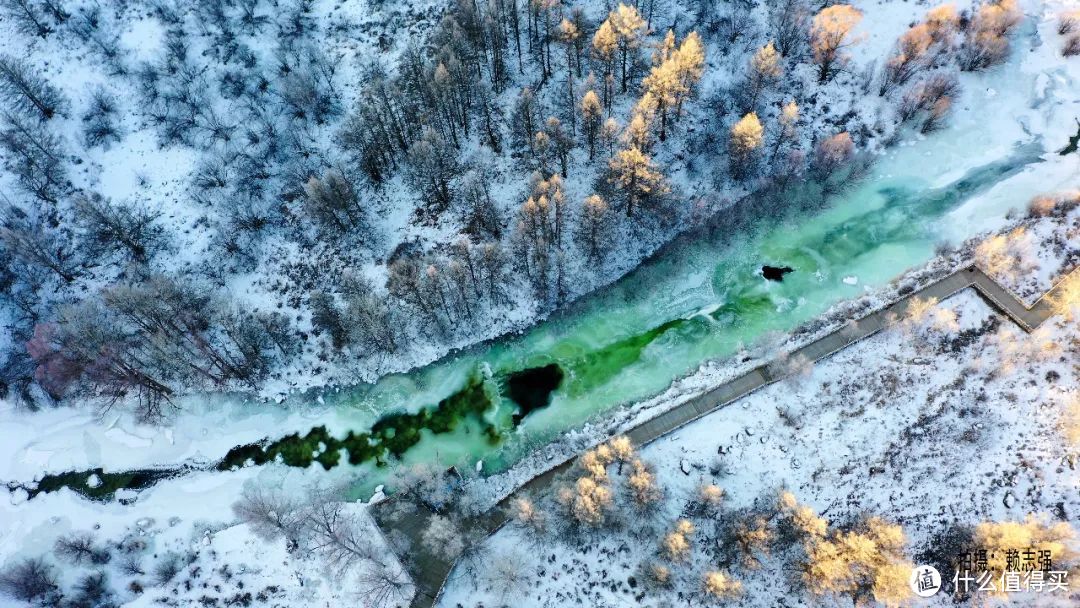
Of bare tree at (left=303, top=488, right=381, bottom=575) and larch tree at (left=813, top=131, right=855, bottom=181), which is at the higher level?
larch tree at (left=813, top=131, right=855, bottom=181)

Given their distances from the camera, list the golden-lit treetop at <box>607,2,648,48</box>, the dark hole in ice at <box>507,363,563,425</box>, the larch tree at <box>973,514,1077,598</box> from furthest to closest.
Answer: the golden-lit treetop at <box>607,2,648,48</box>
the dark hole in ice at <box>507,363,563,425</box>
the larch tree at <box>973,514,1077,598</box>

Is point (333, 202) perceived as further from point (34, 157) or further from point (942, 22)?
point (942, 22)

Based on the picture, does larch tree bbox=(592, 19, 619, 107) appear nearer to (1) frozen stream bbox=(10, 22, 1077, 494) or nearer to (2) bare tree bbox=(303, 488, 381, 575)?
(1) frozen stream bbox=(10, 22, 1077, 494)

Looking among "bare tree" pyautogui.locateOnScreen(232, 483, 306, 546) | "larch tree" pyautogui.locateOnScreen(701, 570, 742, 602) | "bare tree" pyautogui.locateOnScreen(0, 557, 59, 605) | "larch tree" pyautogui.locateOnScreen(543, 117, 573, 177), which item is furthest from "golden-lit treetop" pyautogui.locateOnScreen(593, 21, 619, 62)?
"bare tree" pyautogui.locateOnScreen(0, 557, 59, 605)

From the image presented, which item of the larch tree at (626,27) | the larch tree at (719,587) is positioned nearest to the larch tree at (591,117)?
the larch tree at (626,27)

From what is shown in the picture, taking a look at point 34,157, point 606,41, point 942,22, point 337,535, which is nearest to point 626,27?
point 606,41

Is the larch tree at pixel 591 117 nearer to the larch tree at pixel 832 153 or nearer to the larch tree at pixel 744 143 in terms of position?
the larch tree at pixel 744 143
